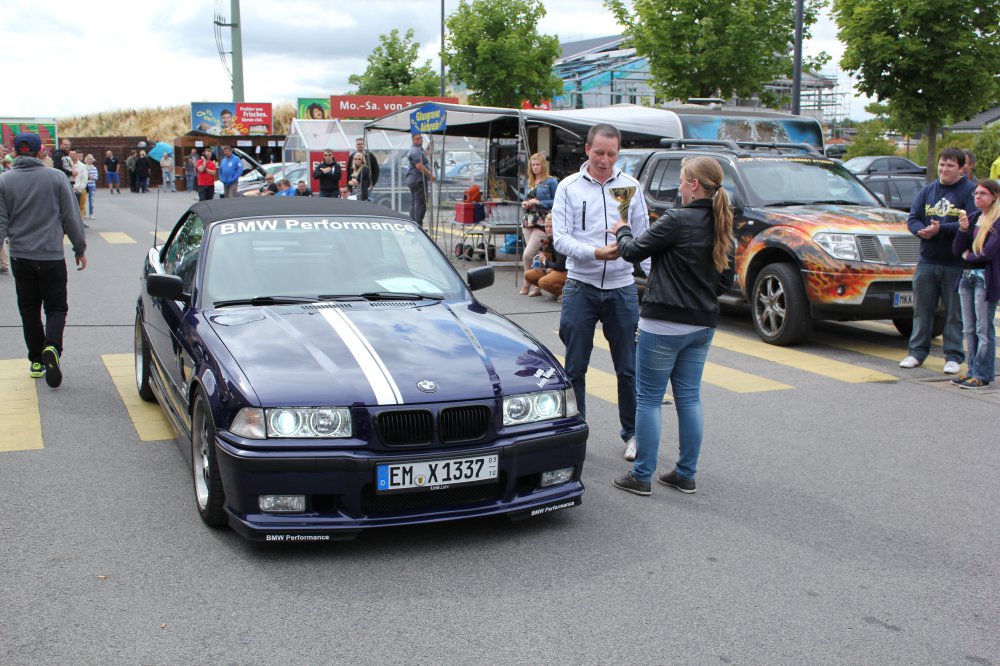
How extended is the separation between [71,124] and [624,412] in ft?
246

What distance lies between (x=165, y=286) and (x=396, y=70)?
185 ft

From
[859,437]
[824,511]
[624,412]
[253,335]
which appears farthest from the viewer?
[859,437]

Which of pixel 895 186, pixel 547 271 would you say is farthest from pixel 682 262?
pixel 895 186

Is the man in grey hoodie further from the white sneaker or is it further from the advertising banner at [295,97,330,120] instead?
the advertising banner at [295,97,330,120]

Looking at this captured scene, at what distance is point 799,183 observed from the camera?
37.0 ft

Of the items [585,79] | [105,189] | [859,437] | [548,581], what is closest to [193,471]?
[548,581]

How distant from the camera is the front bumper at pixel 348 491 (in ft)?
13.7

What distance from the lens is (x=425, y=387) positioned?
4375 millimetres

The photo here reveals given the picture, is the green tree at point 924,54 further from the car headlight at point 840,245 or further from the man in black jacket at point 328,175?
the car headlight at point 840,245

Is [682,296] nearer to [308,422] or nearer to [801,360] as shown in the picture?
[308,422]

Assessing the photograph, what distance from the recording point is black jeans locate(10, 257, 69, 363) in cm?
759

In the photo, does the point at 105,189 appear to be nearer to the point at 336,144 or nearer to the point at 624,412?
the point at 336,144

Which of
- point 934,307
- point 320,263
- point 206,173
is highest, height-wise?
point 206,173

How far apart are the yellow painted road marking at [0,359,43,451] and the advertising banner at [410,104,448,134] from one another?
9.40m
